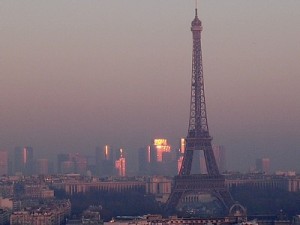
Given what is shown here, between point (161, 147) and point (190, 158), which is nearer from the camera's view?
point (190, 158)

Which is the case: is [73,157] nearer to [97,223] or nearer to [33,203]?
[33,203]

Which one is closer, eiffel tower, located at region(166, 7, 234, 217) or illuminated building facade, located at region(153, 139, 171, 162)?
eiffel tower, located at region(166, 7, 234, 217)

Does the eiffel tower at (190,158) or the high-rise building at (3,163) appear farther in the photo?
the high-rise building at (3,163)

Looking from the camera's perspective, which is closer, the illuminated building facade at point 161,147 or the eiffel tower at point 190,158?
the eiffel tower at point 190,158

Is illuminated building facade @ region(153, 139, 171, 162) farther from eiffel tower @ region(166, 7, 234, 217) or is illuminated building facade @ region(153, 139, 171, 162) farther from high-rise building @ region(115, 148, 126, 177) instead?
eiffel tower @ region(166, 7, 234, 217)

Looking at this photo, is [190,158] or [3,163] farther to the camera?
[3,163]

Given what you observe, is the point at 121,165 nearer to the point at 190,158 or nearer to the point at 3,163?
the point at 3,163

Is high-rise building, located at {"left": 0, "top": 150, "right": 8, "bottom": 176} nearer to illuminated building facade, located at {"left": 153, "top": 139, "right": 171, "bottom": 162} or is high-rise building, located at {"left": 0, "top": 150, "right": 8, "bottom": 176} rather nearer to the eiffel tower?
illuminated building facade, located at {"left": 153, "top": 139, "right": 171, "bottom": 162}

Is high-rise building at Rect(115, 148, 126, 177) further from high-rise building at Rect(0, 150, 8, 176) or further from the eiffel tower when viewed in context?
the eiffel tower

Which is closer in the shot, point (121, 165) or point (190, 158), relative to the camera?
point (190, 158)

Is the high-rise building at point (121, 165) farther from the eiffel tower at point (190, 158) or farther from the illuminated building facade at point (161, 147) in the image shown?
the eiffel tower at point (190, 158)

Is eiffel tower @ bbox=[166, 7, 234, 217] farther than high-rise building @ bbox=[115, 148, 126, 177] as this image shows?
No
